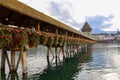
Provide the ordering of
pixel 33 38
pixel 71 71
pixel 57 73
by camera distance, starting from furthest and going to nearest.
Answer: pixel 71 71
pixel 57 73
pixel 33 38

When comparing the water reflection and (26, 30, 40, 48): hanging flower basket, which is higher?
(26, 30, 40, 48): hanging flower basket

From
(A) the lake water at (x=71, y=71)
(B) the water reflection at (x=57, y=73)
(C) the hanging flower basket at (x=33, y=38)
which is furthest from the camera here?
(B) the water reflection at (x=57, y=73)

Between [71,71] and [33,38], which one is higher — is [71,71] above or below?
below

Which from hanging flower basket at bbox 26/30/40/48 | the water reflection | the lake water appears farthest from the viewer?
the water reflection

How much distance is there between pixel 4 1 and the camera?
1074cm

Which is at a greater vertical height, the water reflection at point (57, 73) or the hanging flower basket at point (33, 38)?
the hanging flower basket at point (33, 38)

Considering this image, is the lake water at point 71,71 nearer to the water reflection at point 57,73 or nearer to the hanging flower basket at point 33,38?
the water reflection at point 57,73

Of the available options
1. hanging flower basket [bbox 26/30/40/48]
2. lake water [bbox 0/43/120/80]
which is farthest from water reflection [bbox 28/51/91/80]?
hanging flower basket [bbox 26/30/40/48]

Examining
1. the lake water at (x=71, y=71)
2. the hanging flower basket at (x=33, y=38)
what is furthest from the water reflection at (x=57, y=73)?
the hanging flower basket at (x=33, y=38)

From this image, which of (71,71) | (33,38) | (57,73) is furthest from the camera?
(71,71)

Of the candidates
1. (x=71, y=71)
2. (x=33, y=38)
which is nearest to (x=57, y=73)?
(x=71, y=71)

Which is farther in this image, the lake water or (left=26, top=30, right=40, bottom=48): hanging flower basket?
the lake water

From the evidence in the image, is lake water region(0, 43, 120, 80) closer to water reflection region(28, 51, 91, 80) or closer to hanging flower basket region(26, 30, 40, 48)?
water reflection region(28, 51, 91, 80)

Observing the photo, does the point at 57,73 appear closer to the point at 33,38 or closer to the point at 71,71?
the point at 71,71
